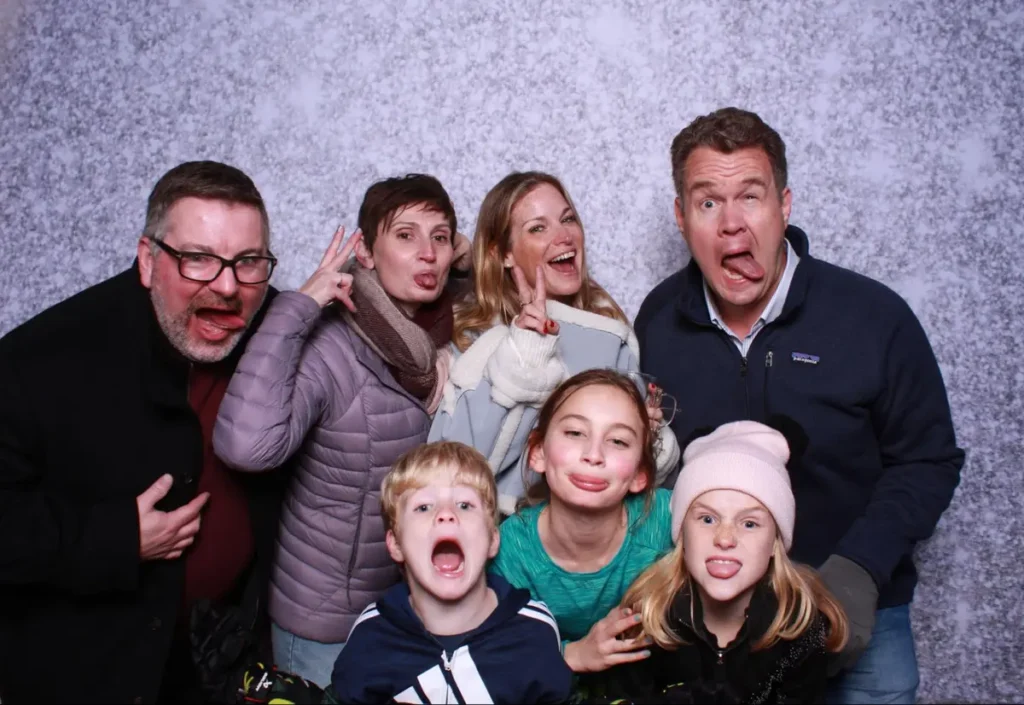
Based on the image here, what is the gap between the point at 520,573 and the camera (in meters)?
1.93

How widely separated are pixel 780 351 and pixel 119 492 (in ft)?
4.54

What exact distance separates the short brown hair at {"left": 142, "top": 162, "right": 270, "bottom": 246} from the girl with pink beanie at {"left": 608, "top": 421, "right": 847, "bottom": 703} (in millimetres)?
1053

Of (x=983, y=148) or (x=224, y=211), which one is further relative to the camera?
(x=983, y=148)

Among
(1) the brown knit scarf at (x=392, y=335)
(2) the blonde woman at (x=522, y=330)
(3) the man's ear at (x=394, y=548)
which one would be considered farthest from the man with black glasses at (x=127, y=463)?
(2) the blonde woman at (x=522, y=330)

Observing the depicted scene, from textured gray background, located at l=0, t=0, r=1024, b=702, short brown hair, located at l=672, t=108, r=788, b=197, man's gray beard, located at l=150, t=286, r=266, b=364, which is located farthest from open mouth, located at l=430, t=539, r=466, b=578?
textured gray background, located at l=0, t=0, r=1024, b=702

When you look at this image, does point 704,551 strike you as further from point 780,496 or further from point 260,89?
point 260,89

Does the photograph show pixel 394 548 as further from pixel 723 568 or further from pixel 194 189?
pixel 194 189

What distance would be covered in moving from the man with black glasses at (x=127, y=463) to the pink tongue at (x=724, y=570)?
0.88m

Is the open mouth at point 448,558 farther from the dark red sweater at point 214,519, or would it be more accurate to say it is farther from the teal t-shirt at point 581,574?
the dark red sweater at point 214,519

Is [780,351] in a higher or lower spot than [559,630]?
higher

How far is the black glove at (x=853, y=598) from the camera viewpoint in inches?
72.1

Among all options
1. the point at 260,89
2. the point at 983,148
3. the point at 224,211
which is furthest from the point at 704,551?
the point at 260,89

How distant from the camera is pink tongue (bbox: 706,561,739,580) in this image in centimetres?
171

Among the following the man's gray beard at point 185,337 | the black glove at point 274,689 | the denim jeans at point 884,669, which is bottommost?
the denim jeans at point 884,669
